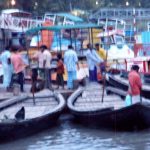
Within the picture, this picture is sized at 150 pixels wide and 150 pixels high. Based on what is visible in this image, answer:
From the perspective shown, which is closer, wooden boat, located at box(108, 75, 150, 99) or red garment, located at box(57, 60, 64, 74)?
wooden boat, located at box(108, 75, 150, 99)

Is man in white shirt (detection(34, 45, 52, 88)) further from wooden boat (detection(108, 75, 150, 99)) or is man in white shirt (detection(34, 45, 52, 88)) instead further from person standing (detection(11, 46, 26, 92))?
wooden boat (detection(108, 75, 150, 99))

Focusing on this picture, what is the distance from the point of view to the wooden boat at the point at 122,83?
1878cm

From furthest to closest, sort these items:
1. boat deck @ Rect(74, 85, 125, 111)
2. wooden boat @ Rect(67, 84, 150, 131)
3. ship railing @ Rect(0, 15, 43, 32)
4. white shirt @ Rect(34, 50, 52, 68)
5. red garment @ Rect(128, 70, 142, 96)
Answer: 1. ship railing @ Rect(0, 15, 43, 32)
2. white shirt @ Rect(34, 50, 52, 68)
3. boat deck @ Rect(74, 85, 125, 111)
4. red garment @ Rect(128, 70, 142, 96)
5. wooden boat @ Rect(67, 84, 150, 131)

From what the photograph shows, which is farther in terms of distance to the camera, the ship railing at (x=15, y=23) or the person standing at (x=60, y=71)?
the ship railing at (x=15, y=23)

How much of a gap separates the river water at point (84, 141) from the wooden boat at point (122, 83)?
3.37 m

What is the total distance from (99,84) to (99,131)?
6.28 m

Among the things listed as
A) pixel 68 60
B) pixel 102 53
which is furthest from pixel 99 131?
pixel 102 53

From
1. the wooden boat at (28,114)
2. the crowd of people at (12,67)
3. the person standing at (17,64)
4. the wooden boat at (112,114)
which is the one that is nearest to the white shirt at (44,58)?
the crowd of people at (12,67)

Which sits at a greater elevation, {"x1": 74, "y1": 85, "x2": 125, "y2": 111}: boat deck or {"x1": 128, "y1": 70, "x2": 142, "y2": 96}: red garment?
{"x1": 128, "y1": 70, "x2": 142, "y2": 96}: red garment

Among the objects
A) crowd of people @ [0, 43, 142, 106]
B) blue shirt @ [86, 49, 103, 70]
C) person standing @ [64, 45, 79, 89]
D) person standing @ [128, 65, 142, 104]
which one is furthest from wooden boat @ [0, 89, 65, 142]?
blue shirt @ [86, 49, 103, 70]

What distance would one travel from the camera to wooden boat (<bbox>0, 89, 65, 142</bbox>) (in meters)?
13.7

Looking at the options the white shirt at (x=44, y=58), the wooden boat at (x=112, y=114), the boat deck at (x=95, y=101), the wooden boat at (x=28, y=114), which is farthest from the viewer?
the white shirt at (x=44, y=58)

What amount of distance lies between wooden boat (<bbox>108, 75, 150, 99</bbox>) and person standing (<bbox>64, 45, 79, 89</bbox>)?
64.9 inches

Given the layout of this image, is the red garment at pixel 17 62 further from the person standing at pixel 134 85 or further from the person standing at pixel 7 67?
the person standing at pixel 134 85
